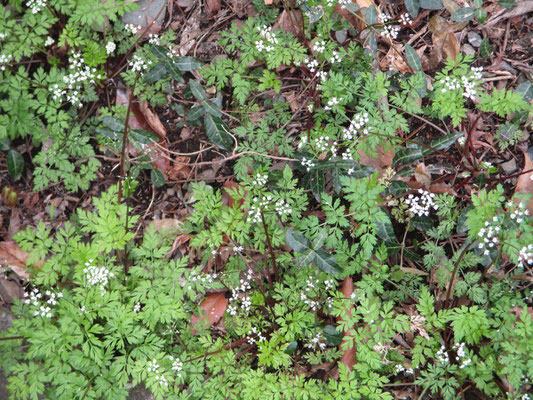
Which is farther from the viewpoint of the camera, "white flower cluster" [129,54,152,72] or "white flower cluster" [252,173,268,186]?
"white flower cluster" [129,54,152,72]

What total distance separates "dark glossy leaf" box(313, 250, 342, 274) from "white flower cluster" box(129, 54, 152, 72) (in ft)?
7.06

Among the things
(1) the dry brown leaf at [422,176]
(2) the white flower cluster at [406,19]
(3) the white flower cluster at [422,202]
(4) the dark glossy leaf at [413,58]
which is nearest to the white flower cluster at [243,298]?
(3) the white flower cluster at [422,202]

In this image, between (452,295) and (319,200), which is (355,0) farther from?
(452,295)

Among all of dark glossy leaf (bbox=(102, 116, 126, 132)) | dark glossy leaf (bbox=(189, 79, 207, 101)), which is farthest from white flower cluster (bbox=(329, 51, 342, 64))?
dark glossy leaf (bbox=(102, 116, 126, 132))

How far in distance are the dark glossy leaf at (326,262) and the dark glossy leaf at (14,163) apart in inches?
119

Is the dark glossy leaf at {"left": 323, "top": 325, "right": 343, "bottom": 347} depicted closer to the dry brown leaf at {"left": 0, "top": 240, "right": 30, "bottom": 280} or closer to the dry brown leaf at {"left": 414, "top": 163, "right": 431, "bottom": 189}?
the dry brown leaf at {"left": 414, "top": 163, "right": 431, "bottom": 189}

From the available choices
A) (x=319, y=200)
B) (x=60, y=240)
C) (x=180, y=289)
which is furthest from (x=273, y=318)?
(x=60, y=240)

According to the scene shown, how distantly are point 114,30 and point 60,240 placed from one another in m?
2.04

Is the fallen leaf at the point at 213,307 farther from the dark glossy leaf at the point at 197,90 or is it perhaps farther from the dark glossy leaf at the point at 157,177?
the dark glossy leaf at the point at 197,90

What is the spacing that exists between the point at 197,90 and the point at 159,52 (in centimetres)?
47

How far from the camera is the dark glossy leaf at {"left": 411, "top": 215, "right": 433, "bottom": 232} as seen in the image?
3373mm

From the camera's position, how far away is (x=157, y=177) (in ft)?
12.6

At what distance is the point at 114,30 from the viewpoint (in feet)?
13.2

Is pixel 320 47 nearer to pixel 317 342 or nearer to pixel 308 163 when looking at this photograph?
pixel 308 163
